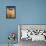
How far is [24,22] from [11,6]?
0.63 metres

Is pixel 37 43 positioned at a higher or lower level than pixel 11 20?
lower

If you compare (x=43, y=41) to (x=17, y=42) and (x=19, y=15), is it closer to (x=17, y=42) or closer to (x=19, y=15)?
(x=17, y=42)

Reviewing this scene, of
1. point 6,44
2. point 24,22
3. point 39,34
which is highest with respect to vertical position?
point 24,22

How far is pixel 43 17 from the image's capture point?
3.91m

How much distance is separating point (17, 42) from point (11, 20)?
0.68 meters

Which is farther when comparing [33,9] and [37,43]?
[33,9]

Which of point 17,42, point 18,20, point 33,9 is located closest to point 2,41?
point 17,42

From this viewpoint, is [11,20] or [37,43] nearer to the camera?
[37,43]

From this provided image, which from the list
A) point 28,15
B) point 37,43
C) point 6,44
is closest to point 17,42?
point 6,44

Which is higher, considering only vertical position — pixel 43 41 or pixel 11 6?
pixel 11 6

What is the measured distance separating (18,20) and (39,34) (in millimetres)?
759

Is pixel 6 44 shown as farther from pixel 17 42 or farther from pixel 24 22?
pixel 24 22

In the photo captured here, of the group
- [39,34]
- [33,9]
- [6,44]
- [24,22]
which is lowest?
[6,44]

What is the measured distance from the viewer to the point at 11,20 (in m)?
3.91
